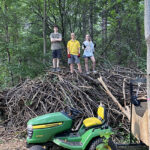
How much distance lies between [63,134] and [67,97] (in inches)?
93.8

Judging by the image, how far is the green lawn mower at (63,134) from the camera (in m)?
3.73

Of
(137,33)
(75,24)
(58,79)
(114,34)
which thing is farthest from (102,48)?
(58,79)

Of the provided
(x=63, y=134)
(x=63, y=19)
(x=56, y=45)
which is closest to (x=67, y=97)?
(x=63, y=134)

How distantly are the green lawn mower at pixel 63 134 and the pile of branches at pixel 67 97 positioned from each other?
2.05 m

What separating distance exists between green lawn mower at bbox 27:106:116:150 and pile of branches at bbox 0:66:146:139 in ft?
6.74

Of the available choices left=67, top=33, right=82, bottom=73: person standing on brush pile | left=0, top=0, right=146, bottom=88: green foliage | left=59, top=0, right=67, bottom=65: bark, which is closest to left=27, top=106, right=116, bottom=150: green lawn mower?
left=67, top=33, right=82, bottom=73: person standing on brush pile

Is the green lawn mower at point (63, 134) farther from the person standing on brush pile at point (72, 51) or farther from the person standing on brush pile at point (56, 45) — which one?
the person standing on brush pile at point (56, 45)

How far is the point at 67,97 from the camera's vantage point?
6.33 meters

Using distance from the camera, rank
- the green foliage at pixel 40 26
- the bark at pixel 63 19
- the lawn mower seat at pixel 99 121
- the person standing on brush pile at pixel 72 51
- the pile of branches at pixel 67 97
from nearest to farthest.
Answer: the lawn mower seat at pixel 99 121 → the pile of branches at pixel 67 97 → the person standing on brush pile at pixel 72 51 → the green foliage at pixel 40 26 → the bark at pixel 63 19

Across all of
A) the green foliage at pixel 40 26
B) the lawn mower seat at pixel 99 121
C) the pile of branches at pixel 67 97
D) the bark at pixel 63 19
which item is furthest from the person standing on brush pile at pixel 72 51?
the lawn mower seat at pixel 99 121

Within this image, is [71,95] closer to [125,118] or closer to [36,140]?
[125,118]

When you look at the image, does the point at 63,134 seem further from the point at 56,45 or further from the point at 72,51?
the point at 56,45

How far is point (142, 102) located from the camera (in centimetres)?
464

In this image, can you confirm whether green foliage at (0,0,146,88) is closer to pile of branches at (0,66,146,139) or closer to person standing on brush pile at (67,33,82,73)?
person standing on brush pile at (67,33,82,73)
